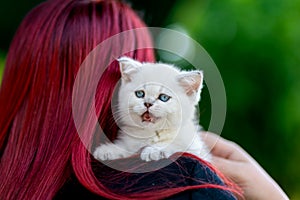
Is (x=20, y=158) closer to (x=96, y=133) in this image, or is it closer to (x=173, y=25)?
(x=96, y=133)

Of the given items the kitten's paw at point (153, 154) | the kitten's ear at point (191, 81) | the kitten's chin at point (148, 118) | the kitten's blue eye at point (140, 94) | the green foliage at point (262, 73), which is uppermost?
the kitten's ear at point (191, 81)

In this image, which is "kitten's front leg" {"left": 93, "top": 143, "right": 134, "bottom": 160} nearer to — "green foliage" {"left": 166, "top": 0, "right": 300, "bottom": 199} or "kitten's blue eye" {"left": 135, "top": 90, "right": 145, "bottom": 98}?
"kitten's blue eye" {"left": 135, "top": 90, "right": 145, "bottom": 98}

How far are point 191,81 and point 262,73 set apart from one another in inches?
63.8

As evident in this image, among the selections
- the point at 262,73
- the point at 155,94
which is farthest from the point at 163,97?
the point at 262,73

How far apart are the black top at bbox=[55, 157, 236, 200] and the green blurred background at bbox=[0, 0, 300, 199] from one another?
1604mm

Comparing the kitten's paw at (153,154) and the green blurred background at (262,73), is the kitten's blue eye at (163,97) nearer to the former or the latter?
the kitten's paw at (153,154)

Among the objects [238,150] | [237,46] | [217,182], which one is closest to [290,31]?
[237,46]

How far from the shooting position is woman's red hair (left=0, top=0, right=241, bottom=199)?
3.18ft

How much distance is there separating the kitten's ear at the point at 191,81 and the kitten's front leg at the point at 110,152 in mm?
139

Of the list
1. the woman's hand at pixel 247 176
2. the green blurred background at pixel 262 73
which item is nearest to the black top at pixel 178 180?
the woman's hand at pixel 247 176

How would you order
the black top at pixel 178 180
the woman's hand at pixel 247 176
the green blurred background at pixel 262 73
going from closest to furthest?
the black top at pixel 178 180 → the woman's hand at pixel 247 176 → the green blurred background at pixel 262 73

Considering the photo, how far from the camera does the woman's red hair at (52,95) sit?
3.18 ft

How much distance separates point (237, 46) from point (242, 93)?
19cm

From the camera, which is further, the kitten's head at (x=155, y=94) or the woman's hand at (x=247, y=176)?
the woman's hand at (x=247, y=176)
